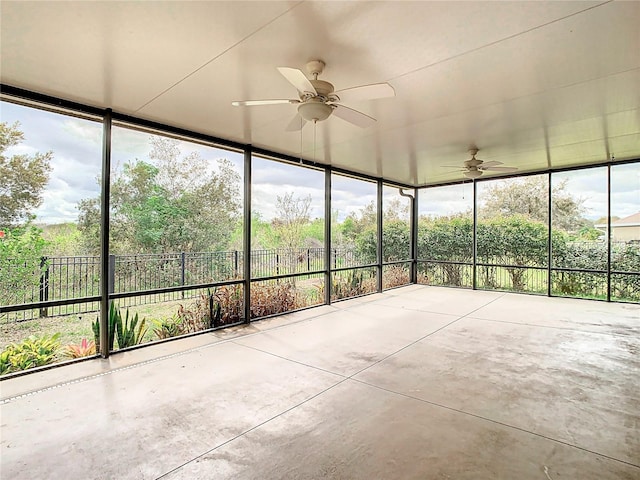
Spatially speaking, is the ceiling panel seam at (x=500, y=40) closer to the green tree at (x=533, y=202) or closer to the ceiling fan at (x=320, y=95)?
the ceiling fan at (x=320, y=95)

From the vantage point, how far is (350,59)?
2555 millimetres

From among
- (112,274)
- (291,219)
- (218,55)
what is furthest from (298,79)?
(291,219)

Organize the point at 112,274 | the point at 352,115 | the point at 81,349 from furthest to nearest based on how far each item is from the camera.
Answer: the point at 112,274 → the point at 81,349 → the point at 352,115

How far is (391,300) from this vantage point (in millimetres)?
7059

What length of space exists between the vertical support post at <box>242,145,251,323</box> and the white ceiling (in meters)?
0.70

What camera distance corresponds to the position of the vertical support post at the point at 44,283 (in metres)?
3.57

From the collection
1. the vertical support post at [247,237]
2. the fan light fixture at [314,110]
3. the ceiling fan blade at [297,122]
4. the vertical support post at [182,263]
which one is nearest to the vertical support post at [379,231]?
the vertical support post at [247,237]

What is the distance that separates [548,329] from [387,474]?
4.11 m

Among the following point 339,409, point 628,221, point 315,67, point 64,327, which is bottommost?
point 339,409

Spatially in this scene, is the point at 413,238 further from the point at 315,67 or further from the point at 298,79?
the point at 298,79

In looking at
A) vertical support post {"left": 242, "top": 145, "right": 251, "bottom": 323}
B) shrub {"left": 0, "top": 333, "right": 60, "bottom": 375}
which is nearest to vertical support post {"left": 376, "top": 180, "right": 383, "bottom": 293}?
vertical support post {"left": 242, "top": 145, "right": 251, "bottom": 323}

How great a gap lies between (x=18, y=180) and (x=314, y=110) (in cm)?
325

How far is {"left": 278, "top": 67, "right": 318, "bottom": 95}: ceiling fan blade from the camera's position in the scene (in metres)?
2.17

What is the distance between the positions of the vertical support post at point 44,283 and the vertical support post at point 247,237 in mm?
2341
